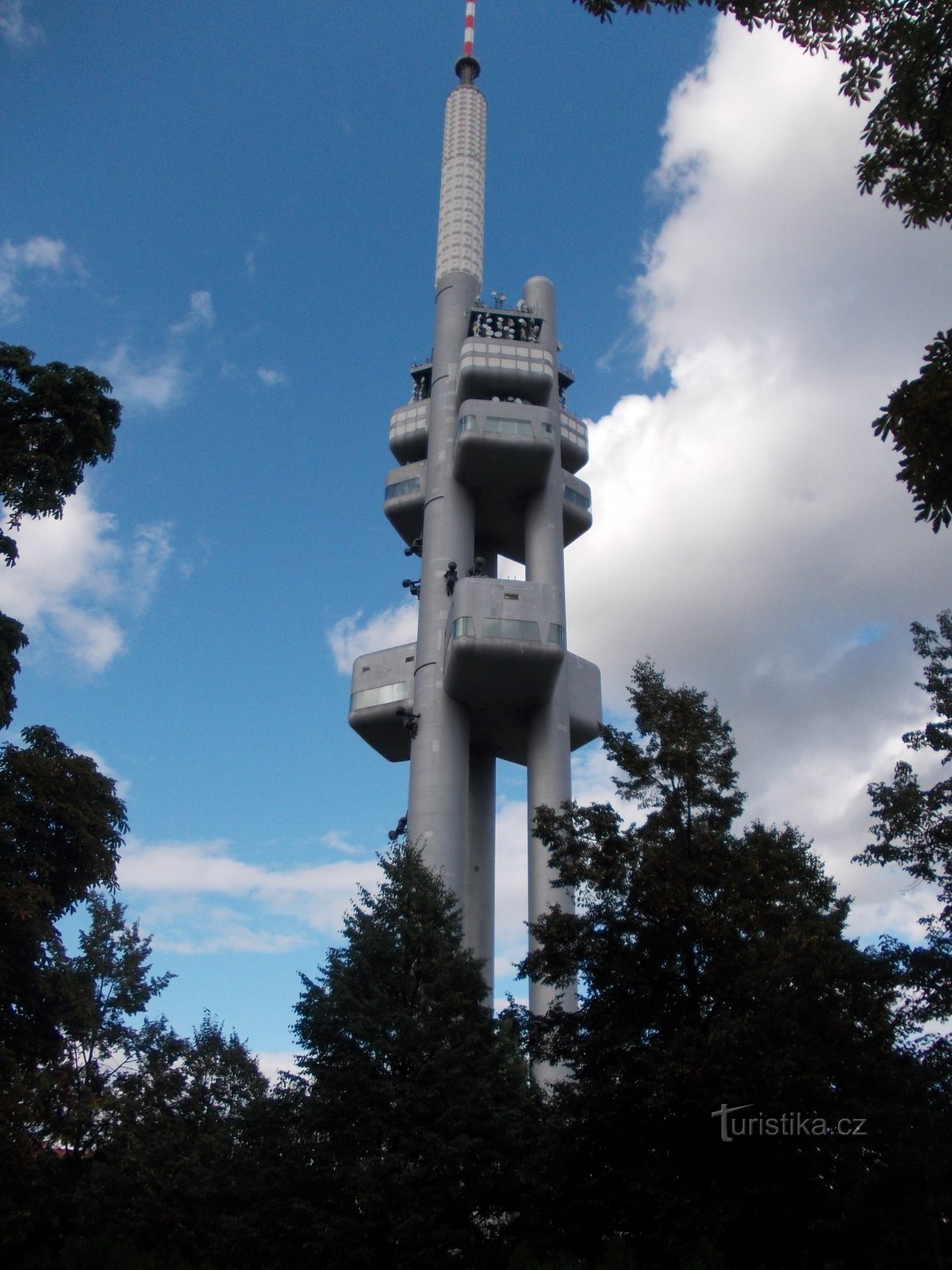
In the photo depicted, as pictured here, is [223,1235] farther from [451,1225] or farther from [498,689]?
[498,689]

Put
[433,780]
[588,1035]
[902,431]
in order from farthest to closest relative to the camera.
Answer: [433,780], [588,1035], [902,431]

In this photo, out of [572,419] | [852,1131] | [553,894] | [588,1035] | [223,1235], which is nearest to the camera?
[852,1131]

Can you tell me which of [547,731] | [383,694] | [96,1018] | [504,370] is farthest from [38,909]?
[504,370]

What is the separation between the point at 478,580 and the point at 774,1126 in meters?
34.3

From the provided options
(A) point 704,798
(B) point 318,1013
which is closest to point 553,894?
(B) point 318,1013

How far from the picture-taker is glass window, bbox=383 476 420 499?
58.7 m

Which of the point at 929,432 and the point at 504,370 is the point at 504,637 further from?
the point at 929,432

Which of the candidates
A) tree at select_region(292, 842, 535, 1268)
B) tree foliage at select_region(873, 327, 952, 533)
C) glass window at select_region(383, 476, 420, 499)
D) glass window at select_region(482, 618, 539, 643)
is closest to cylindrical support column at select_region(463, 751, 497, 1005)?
glass window at select_region(482, 618, 539, 643)

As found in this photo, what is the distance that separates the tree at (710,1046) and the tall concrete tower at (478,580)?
80.8ft

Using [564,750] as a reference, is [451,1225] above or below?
below

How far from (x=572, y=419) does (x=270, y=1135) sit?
46.5 metres

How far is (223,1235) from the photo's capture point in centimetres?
2166

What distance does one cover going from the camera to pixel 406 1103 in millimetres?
21062

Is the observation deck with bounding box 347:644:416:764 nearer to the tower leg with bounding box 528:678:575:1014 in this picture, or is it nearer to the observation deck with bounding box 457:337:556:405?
the tower leg with bounding box 528:678:575:1014
